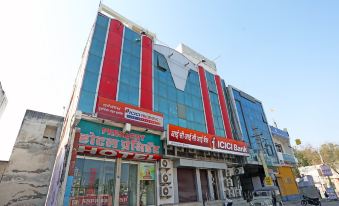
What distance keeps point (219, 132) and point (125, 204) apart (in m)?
14.2

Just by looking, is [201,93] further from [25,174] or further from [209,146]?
[25,174]

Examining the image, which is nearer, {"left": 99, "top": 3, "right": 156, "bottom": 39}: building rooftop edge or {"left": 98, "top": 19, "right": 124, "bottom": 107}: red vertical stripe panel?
{"left": 98, "top": 19, "right": 124, "bottom": 107}: red vertical stripe panel

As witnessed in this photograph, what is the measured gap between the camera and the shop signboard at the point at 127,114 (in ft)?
48.1

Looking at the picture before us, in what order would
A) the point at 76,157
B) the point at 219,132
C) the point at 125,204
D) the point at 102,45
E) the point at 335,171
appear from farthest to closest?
the point at 335,171
the point at 219,132
the point at 102,45
the point at 125,204
the point at 76,157

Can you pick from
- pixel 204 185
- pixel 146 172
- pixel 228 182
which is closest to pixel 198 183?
pixel 204 185

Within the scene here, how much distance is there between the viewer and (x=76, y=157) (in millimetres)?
13602

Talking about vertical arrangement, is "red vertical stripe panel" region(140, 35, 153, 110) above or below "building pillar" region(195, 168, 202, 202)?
above

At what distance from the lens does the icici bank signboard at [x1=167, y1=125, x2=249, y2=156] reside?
17.2m

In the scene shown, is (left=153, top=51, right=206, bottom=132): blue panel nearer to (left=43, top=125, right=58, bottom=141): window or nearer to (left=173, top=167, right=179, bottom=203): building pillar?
(left=173, top=167, right=179, bottom=203): building pillar

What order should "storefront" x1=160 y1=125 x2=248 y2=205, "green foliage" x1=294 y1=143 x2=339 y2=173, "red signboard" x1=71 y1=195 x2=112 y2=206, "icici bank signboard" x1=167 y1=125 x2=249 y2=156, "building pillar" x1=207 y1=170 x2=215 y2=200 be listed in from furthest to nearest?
"green foliage" x1=294 y1=143 x2=339 y2=173 < "building pillar" x1=207 y1=170 x2=215 y2=200 < "storefront" x1=160 y1=125 x2=248 y2=205 < "icici bank signboard" x1=167 y1=125 x2=249 y2=156 < "red signboard" x1=71 y1=195 x2=112 y2=206

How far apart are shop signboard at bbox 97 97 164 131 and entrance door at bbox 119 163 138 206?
3.65 metres

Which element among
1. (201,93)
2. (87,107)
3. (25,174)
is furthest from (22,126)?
(201,93)

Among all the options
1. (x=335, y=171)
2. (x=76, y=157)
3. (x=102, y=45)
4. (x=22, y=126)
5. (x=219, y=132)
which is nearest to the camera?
(x=76, y=157)

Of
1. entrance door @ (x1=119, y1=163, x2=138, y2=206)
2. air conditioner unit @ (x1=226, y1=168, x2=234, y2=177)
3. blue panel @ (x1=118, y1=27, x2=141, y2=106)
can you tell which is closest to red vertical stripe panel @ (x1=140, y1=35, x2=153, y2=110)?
blue panel @ (x1=118, y1=27, x2=141, y2=106)
